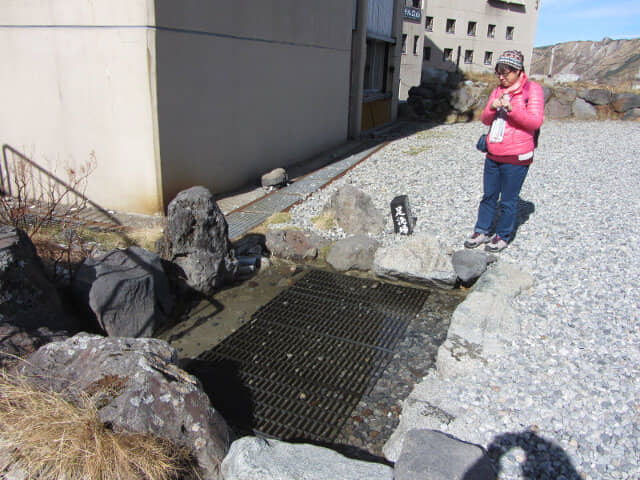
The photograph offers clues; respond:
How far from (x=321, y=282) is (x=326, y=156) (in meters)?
6.34

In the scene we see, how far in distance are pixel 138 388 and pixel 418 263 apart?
3.16 meters

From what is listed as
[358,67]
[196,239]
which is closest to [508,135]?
[196,239]

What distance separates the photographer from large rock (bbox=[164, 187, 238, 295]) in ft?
15.0

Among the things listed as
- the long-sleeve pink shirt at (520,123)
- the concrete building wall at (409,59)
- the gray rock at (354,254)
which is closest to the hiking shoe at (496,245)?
the long-sleeve pink shirt at (520,123)

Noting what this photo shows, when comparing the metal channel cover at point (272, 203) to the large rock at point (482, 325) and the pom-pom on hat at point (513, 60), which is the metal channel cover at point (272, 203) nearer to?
the large rock at point (482, 325)

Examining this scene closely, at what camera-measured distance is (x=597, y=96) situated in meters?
15.4

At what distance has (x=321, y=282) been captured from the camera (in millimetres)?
5004

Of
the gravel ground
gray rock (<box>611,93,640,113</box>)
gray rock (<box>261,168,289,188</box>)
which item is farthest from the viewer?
gray rock (<box>611,93,640,113</box>)

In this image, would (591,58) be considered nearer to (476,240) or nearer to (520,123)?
(476,240)

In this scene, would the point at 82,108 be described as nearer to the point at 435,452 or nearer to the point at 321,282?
the point at 321,282

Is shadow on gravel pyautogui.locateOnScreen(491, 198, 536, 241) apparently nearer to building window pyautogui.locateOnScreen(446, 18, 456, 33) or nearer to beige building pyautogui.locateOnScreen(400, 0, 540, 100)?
beige building pyautogui.locateOnScreen(400, 0, 540, 100)

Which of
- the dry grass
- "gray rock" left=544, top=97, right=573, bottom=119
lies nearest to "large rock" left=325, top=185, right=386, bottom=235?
the dry grass

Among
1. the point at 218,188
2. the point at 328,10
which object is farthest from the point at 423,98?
the point at 218,188

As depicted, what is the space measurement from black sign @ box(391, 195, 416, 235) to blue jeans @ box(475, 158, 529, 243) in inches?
31.7
